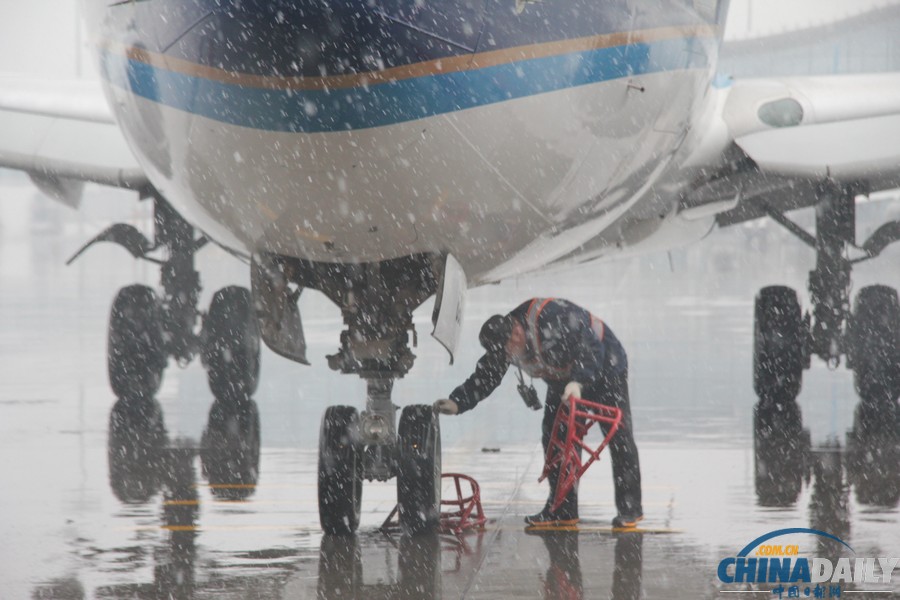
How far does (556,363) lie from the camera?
6.57 m

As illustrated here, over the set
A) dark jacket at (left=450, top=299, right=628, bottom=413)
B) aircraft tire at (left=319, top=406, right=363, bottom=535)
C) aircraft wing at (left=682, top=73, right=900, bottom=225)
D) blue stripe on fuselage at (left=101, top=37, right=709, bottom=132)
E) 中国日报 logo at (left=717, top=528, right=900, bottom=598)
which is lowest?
中国日报 logo at (left=717, top=528, right=900, bottom=598)

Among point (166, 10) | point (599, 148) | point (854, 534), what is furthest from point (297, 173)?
point (854, 534)

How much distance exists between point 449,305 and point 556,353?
1.28 m

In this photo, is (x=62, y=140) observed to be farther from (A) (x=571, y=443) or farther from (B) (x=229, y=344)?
(A) (x=571, y=443)

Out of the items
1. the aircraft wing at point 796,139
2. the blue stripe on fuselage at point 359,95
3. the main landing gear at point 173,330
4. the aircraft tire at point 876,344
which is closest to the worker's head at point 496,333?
Result: the blue stripe on fuselage at point 359,95

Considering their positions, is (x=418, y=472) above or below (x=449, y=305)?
below

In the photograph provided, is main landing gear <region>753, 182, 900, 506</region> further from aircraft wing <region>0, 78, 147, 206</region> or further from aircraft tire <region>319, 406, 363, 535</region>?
aircraft wing <region>0, 78, 147, 206</region>

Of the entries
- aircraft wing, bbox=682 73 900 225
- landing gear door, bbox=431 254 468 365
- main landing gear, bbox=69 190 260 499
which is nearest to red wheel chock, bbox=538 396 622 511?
landing gear door, bbox=431 254 468 365

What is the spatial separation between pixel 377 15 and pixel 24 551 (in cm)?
308

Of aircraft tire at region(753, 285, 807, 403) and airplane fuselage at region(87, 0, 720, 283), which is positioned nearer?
airplane fuselage at region(87, 0, 720, 283)

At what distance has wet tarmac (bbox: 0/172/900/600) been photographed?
536 centimetres

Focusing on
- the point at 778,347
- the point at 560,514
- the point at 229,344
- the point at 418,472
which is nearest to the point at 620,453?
the point at 560,514

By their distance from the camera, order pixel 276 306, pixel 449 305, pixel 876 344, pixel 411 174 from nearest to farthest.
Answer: pixel 411 174 < pixel 449 305 < pixel 276 306 < pixel 876 344

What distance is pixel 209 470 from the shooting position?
8.20m
